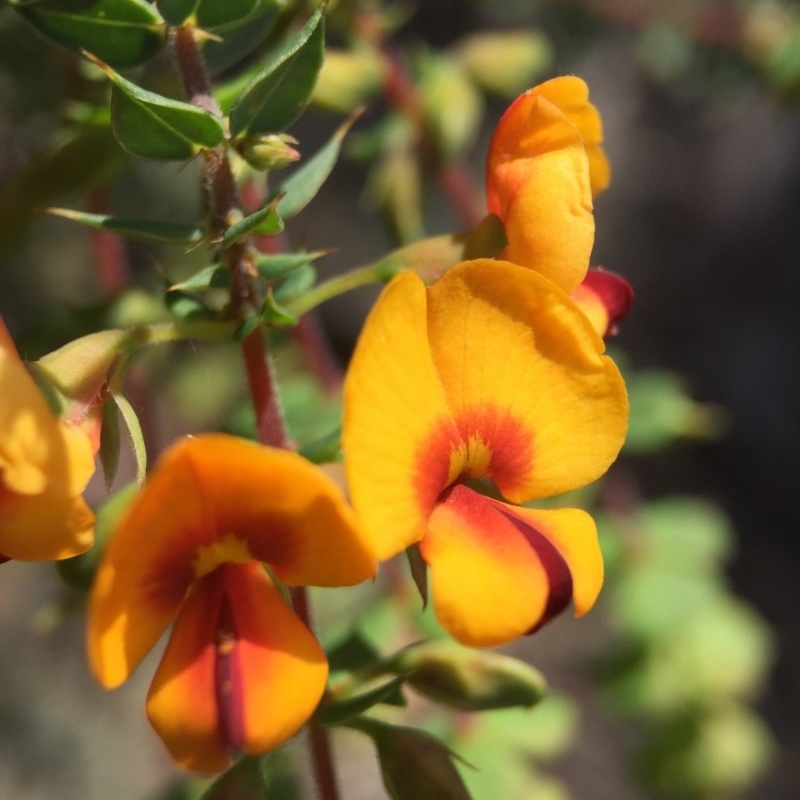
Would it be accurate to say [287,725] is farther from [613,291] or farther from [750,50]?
[750,50]

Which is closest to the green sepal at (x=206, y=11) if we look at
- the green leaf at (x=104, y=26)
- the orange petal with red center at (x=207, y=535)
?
the green leaf at (x=104, y=26)

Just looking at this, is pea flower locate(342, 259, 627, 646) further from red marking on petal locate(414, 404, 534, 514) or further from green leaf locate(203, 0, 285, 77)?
green leaf locate(203, 0, 285, 77)

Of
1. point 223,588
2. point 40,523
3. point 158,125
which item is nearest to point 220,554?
point 223,588

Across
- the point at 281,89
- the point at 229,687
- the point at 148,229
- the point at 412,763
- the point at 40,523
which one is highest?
the point at 281,89

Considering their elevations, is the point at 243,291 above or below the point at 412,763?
above

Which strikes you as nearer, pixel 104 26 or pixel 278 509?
pixel 278 509

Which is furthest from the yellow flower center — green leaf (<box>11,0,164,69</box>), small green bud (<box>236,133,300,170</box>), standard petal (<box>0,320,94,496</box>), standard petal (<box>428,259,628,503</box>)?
green leaf (<box>11,0,164,69</box>)

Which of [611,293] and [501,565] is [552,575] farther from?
[611,293]
